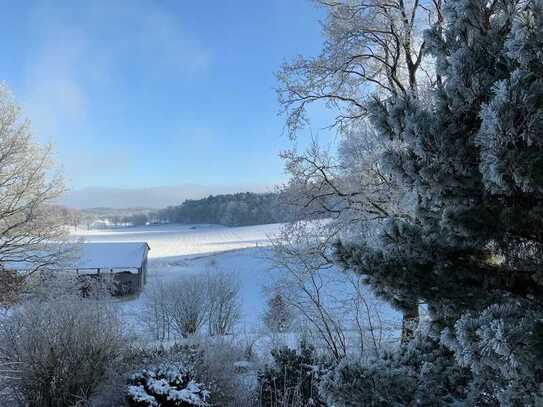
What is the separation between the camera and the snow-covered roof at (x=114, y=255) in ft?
95.1

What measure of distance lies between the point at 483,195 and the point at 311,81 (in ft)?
26.3

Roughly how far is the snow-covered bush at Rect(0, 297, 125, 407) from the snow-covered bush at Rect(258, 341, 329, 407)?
246 cm

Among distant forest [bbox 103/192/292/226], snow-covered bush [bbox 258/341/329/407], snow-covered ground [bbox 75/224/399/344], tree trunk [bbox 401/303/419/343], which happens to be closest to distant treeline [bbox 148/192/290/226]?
distant forest [bbox 103/192/292/226]

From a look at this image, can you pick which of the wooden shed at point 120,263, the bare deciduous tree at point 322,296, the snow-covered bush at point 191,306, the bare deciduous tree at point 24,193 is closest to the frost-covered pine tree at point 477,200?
the bare deciduous tree at point 322,296

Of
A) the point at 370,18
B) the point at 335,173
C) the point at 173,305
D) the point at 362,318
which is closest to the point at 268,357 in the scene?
the point at 362,318

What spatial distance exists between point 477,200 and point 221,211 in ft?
216

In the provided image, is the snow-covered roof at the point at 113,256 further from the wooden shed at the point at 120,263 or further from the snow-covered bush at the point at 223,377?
the snow-covered bush at the point at 223,377

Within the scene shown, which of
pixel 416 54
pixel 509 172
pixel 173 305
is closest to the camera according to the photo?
pixel 509 172

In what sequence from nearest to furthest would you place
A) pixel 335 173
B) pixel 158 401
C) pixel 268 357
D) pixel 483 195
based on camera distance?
pixel 483 195, pixel 158 401, pixel 268 357, pixel 335 173

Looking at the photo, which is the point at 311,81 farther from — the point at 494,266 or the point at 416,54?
the point at 494,266

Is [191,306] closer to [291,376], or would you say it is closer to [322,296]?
[322,296]

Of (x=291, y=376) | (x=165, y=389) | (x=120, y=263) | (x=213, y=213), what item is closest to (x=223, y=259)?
(x=120, y=263)

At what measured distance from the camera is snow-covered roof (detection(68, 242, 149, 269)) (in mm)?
29000

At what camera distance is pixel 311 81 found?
948 centimetres
